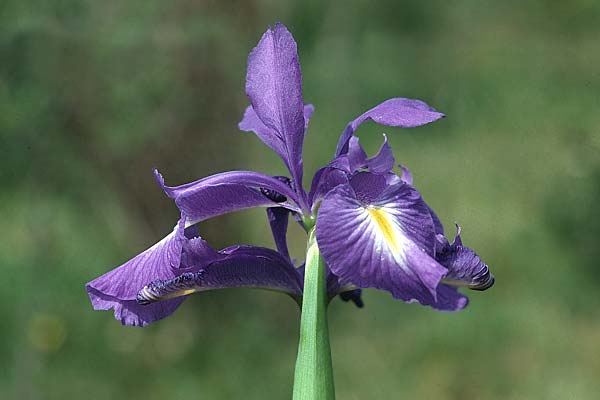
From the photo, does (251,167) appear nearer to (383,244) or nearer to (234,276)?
(234,276)

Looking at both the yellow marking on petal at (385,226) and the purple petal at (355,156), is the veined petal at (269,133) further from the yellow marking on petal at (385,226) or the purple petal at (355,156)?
the yellow marking on petal at (385,226)

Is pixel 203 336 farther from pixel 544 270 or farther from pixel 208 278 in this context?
pixel 208 278

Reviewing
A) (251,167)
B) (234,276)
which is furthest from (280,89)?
(251,167)

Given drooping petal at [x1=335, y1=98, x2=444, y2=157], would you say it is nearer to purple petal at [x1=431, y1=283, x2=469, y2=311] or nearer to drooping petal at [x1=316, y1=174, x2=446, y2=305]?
drooping petal at [x1=316, y1=174, x2=446, y2=305]

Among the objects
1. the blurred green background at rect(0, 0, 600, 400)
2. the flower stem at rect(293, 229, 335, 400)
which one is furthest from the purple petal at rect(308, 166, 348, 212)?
the blurred green background at rect(0, 0, 600, 400)

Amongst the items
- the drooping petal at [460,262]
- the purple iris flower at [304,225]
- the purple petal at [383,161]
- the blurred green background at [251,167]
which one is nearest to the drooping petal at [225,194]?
the purple iris flower at [304,225]

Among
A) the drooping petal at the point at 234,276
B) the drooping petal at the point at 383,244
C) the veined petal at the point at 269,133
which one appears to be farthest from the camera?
the veined petal at the point at 269,133
